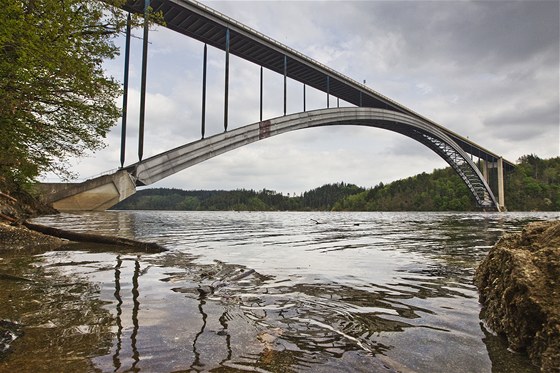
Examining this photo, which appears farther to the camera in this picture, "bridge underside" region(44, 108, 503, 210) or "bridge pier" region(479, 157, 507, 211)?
"bridge pier" region(479, 157, 507, 211)

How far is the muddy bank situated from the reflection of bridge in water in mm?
14356

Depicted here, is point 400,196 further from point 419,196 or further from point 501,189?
point 501,189

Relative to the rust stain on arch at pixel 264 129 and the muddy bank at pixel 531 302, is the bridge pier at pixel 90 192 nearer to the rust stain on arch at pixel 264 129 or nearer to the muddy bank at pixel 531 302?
the rust stain on arch at pixel 264 129

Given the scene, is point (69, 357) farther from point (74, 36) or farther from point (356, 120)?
point (356, 120)

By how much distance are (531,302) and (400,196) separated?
134717 mm

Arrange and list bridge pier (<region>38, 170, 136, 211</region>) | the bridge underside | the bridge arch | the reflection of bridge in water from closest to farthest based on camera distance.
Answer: bridge pier (<region>38, 170, 136, 211</region>)
the bridge underside
the reflection of bridge in water
the bridge arch

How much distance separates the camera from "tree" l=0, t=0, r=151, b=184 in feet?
27.5

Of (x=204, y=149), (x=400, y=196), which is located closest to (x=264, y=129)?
(x=204, y=149)

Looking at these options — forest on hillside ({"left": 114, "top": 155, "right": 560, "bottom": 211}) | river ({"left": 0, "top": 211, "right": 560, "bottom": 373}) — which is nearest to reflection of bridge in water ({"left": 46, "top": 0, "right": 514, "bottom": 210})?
river ({"left": 0, "top": 211, "right": 560, "bottom": 373})

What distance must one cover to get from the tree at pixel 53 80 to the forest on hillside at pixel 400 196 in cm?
10041

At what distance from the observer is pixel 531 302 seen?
2.46 metres

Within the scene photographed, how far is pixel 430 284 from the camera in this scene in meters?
4.75

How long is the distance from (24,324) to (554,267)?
4.42 m

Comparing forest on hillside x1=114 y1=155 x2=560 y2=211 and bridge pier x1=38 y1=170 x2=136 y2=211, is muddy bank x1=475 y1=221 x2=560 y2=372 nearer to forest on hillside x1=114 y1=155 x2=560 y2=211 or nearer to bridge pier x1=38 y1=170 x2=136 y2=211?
bridge pier x1=38 y1=170 x2=136 y2=211
